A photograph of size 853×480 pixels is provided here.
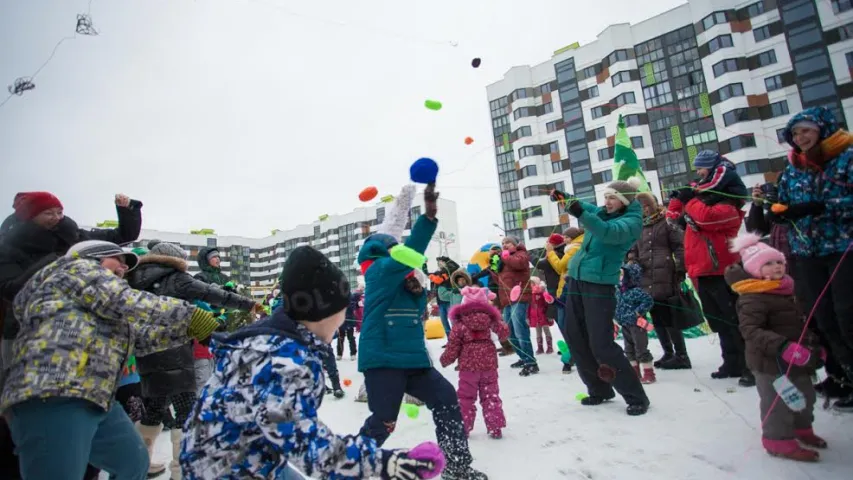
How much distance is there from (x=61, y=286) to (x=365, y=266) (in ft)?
6.18

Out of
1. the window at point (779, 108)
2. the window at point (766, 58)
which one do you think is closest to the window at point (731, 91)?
the window at point (766, 58)

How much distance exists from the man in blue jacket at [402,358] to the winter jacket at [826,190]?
2.64m

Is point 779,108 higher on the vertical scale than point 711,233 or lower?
higher

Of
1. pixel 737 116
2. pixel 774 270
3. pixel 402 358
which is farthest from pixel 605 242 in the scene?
pixel 737 116

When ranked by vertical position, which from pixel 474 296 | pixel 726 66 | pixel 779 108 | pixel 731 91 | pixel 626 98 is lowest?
pixel 474 296

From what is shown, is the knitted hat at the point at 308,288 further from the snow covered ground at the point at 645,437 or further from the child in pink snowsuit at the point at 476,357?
the child in pink snowsuit at the point at 476,357

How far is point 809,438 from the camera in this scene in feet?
8.31

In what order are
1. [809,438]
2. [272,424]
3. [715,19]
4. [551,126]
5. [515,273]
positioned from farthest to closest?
[551,126], [715,19], [515,273], [809,438], [272,424]

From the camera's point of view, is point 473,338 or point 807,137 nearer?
point 807,137

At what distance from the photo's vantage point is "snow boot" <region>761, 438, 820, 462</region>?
2371 mm

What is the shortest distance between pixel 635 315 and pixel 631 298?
0.23m

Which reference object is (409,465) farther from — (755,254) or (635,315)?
(635,315)

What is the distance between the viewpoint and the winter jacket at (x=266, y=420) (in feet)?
4.49

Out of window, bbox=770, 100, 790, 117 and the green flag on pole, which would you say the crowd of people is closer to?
the green flag on pole
